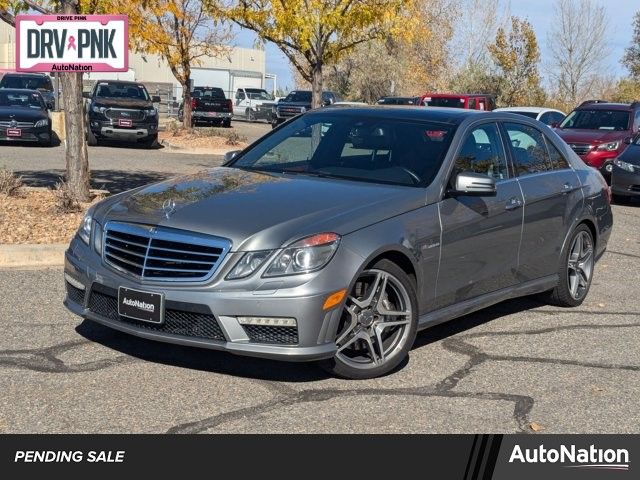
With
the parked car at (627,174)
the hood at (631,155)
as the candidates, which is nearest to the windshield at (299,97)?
the hood at (631,155)

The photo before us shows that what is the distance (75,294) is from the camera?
6383 millimetres

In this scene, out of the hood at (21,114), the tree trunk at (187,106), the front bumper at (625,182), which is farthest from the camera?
the tree trunk at (187,106)

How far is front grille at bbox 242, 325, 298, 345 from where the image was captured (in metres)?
5.68

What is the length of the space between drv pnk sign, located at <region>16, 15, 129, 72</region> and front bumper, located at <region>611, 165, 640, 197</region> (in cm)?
932

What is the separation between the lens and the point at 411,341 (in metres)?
6.28

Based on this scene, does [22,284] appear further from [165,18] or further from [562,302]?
[165,18]

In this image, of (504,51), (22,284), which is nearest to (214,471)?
(22,284)

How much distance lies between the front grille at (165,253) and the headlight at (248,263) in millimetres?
106

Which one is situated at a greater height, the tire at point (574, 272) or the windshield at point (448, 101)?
the windshield at point (448, 101)

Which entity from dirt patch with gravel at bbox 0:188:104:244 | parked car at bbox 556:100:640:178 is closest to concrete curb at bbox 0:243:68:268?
dirt patch with gravel at bbox 0:188:104:244

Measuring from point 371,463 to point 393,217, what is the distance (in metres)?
1.96

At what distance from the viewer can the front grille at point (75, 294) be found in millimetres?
6305

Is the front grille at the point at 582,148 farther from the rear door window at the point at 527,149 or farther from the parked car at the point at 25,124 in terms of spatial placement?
the parked car at the point at 25,124

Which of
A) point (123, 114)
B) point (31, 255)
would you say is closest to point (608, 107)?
point (123, 114)
